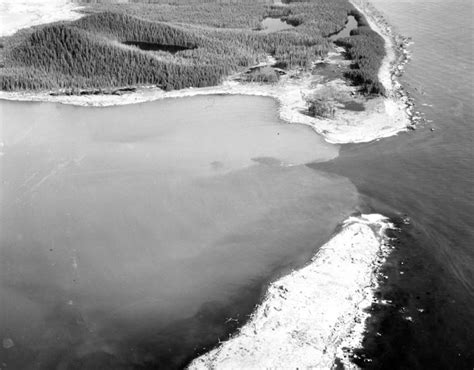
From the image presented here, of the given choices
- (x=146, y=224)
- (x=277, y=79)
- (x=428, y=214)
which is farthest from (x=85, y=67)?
(x=428, y=214)

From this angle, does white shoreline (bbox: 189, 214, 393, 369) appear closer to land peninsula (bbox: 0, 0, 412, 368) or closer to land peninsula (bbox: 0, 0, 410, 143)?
land peninsula (bbox: 0, 0, 412, 368)

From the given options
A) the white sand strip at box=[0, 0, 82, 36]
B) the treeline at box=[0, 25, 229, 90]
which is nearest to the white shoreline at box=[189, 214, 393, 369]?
the treeline at box=[0, 25, 229, 90]

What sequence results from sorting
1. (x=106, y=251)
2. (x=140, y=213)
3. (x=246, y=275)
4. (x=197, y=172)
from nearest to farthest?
(x=246, y=275) < (x=106, y=251) < (x=140, y=213) < (x=197, y=172)

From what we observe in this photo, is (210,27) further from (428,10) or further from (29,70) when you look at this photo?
(428,10)

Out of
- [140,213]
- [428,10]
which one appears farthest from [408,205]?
[428,10]

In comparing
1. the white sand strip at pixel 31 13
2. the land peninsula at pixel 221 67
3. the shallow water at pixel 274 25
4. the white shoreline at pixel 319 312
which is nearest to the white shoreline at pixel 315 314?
the white shoreline at pixel 319 312

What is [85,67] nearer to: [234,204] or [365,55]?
[234,204]
